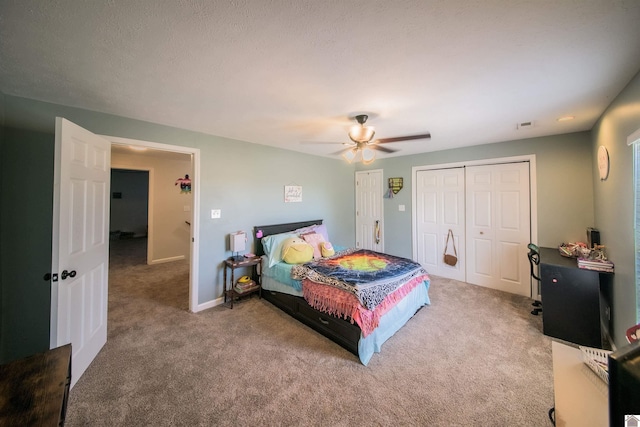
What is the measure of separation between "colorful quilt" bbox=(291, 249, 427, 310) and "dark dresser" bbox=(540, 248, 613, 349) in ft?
4.11

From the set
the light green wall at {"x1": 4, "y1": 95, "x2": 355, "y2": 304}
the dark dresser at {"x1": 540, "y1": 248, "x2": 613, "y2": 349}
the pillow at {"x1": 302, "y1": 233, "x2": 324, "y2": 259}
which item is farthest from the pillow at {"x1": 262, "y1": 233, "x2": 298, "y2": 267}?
the dark dresser at {"x1": 540, "y1": 248, "x2": 613, "y2": 349}

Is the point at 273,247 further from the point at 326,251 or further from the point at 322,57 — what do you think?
the point at 322,57

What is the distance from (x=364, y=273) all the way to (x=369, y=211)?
2.71 metres

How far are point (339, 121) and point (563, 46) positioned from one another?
1761 millimetres

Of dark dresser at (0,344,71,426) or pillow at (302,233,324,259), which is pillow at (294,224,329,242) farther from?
dark dresser at (0,344,71,426)

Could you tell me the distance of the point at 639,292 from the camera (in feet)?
5.33

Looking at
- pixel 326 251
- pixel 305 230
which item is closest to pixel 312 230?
pixel 305 230

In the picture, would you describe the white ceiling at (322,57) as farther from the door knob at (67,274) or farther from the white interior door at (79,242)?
the door knob at (67,274)

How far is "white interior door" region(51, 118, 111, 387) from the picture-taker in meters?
1.60

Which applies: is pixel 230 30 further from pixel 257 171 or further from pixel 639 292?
pixel 639 292

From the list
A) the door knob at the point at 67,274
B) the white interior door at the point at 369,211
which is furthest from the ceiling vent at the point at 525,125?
the door knob at the point at 67,274

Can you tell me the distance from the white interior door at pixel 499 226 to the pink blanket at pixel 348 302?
6.24ft

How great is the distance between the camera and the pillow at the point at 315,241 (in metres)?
3.34

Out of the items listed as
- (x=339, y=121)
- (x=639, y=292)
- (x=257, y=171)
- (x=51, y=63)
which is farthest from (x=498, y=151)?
(x=51, y=63)
